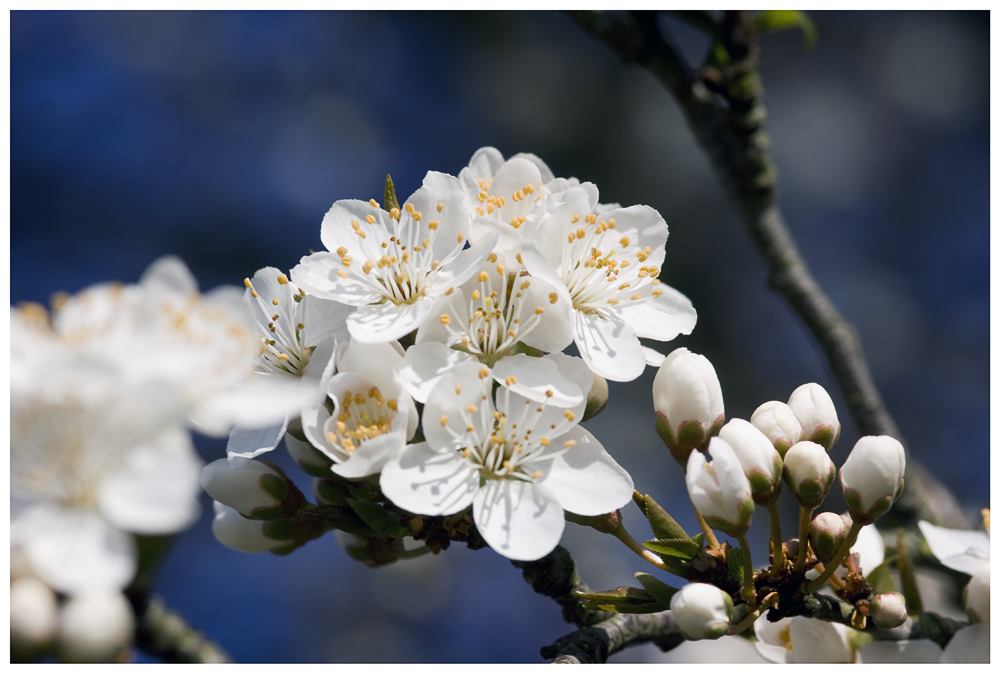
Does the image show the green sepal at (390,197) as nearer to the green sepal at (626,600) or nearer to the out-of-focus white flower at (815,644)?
the green sepal at (626,600)

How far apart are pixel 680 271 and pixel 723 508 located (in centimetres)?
289

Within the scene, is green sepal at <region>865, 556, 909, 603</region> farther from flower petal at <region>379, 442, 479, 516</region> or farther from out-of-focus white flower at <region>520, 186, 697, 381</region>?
flower petal at <region>379, 442, 479, 516</region>

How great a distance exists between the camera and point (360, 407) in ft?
2.81

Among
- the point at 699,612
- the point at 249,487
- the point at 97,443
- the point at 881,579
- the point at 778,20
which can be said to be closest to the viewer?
the point at 97,443

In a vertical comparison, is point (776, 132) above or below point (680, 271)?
above

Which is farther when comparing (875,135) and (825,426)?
(875,135)

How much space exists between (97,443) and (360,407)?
0.31 metres

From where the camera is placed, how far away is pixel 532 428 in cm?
86

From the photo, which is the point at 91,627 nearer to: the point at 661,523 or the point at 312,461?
the point at 312,461

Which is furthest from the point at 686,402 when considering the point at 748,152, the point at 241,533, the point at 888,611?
the point at 748,152

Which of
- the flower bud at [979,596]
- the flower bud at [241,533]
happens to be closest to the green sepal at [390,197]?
the flower bud at [241,533]
